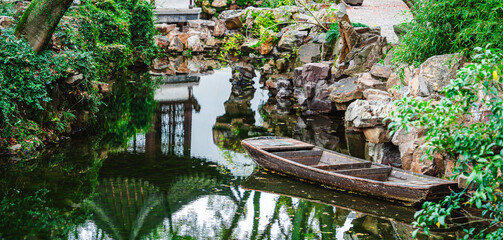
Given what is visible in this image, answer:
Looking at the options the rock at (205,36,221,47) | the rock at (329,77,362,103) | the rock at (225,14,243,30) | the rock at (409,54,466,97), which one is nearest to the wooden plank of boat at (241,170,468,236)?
the rock at (409,54,466,97)

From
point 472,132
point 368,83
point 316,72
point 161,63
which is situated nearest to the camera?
point 472,132

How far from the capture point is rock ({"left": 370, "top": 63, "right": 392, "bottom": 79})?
13961 mm

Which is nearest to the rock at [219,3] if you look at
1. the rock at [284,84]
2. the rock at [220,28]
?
the rock at [220,28]

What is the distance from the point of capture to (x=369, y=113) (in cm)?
1162

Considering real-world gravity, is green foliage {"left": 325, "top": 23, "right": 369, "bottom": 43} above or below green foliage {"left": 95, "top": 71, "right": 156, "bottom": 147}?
above

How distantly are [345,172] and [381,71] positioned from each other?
20.2 ft

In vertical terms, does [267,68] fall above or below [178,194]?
above

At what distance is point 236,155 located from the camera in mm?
11062

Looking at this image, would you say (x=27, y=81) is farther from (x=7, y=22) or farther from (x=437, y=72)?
(x=437, y=72)

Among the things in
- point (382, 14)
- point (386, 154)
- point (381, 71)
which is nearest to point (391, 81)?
point (381, 71)

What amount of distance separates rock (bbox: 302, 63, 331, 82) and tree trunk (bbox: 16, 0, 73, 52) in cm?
843

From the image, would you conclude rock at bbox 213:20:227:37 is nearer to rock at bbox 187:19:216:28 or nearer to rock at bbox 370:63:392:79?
rock at bbox 187:19:216:28

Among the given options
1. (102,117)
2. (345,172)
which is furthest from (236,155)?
(102,117)

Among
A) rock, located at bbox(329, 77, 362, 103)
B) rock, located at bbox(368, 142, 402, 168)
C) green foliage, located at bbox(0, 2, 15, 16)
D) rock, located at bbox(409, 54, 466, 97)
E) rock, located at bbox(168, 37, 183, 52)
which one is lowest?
rock, located at bbox(368, 142, 402, 168)
